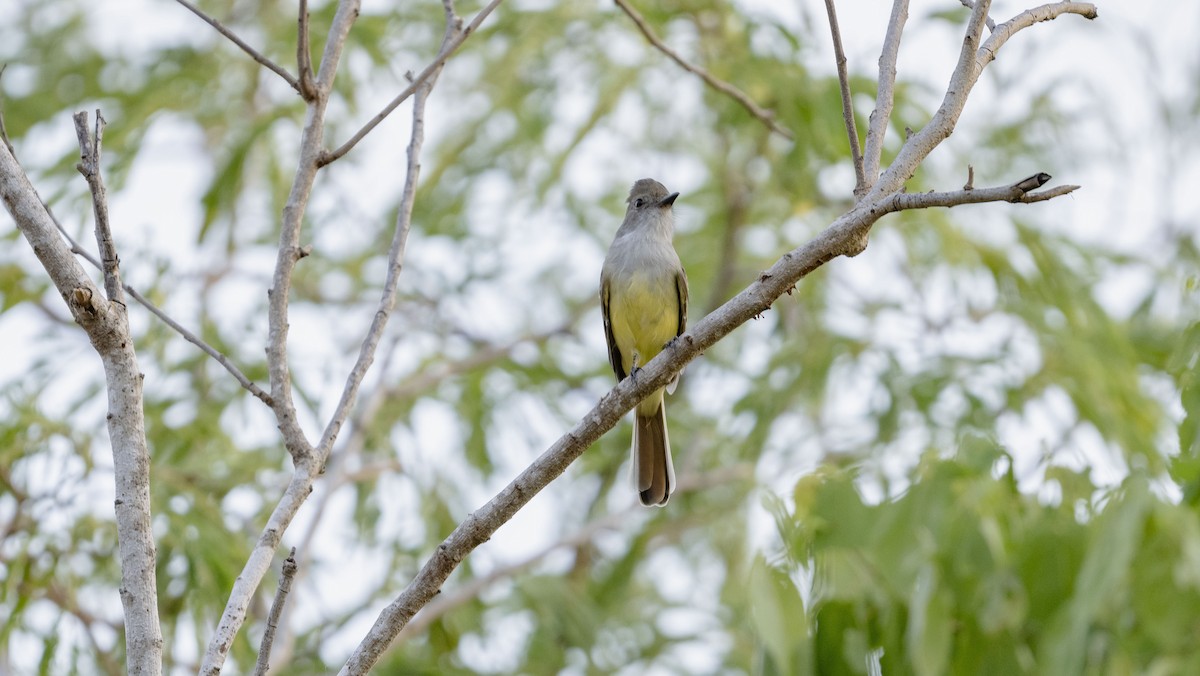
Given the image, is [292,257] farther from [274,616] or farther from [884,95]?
[884,95]

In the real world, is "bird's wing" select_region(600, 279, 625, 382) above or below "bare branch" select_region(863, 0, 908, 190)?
above

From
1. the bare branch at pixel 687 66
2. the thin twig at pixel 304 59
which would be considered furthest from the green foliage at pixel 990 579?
the thin twig at pixel 304 59

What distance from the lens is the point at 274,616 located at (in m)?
2.24

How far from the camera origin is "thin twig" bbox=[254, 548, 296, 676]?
2.20 meters

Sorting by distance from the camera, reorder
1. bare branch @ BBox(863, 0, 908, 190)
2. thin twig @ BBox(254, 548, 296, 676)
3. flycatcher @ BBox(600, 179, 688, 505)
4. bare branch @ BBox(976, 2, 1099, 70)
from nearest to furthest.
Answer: thin twig @ BBox(254, 548, 296, 676) < bare branch @ BBox(863, 0, 908, 190) < bare branch @ BBox(976, 2, 1099, 70) < flycatcher @ BBox(600, 179, 688, 505)

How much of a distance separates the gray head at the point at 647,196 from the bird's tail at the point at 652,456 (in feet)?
2.78

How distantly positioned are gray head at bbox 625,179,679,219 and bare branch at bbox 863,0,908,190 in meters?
2.86

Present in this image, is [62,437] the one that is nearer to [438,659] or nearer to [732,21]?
[438,659]

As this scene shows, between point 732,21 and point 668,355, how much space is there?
404 centimetres

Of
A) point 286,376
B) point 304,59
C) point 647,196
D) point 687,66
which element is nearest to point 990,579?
point 687,66

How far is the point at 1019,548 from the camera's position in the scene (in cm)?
315

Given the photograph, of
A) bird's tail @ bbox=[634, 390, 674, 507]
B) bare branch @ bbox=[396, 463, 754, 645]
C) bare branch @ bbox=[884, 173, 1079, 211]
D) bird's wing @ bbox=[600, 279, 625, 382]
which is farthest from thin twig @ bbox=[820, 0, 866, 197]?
bare branch @ bbox=[396, 463, 754, 645]

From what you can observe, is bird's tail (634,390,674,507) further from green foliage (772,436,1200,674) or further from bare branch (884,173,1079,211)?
bare branch (884,173,1079,211)

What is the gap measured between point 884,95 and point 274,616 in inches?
58.9
